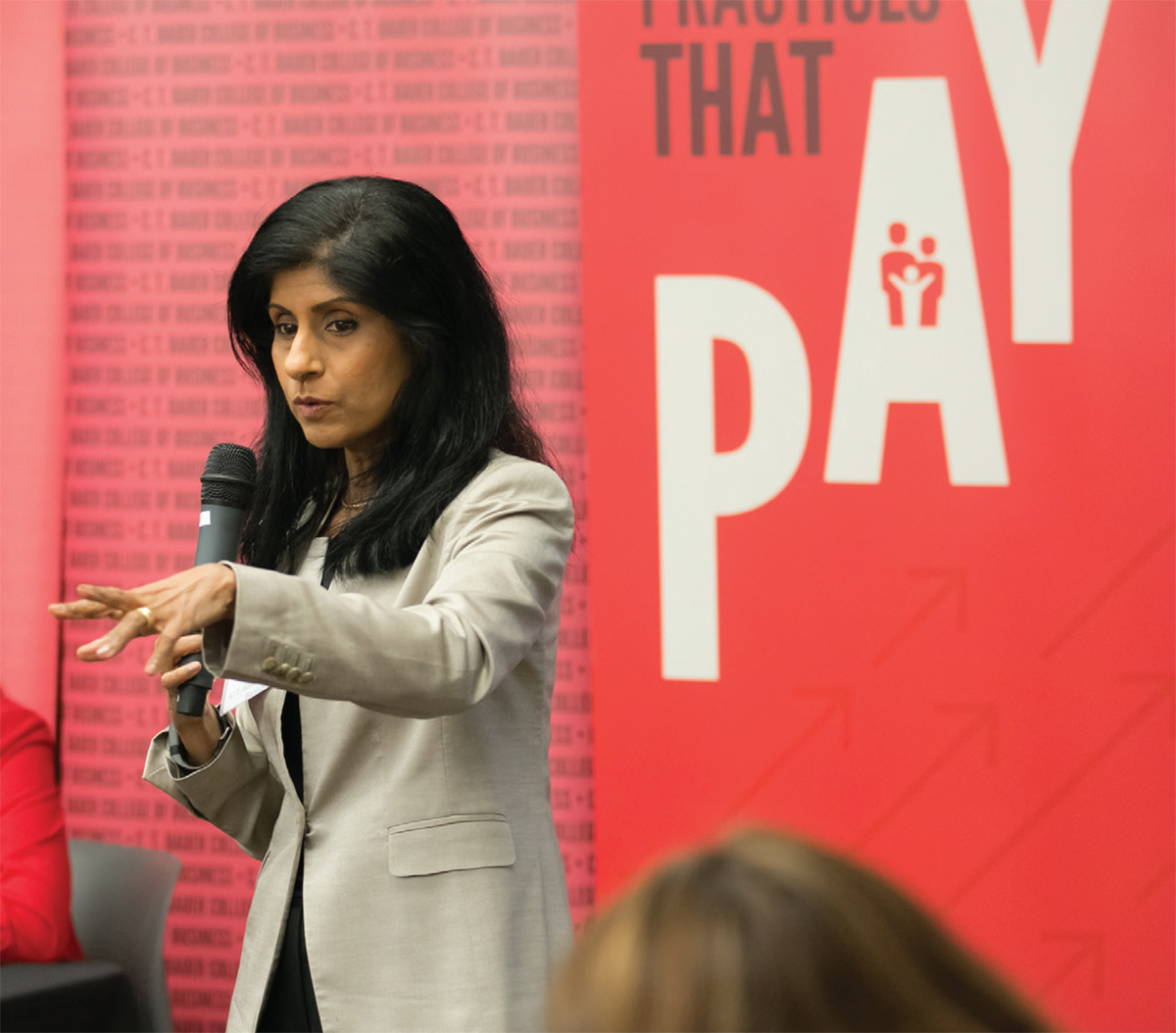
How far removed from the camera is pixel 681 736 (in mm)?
2568

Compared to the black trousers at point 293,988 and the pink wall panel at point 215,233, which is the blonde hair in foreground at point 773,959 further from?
the pink wall panel at point 215,233

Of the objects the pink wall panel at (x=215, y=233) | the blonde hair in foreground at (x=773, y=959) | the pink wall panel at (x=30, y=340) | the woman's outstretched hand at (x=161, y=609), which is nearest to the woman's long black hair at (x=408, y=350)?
the woman's outstretched hand at (x=161, y=609)

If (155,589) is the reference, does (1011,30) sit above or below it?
above

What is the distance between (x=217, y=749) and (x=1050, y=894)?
68.1 inches

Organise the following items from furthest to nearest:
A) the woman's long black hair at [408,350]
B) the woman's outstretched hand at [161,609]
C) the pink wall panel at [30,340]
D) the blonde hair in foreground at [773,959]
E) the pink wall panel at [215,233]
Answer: the pink wall panel at [30,340] < the pink wall panel at [215,233] < the woman's long black hair at [408,350] < the woman's outstretched hand at [161,609] < the blonde hair in foreground at [773,959]

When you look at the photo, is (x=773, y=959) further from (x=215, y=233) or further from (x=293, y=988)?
(x=215, y=233)

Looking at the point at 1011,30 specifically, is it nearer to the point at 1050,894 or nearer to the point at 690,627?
the point at 690,627

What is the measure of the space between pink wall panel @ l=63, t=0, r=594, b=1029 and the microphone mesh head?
140cm

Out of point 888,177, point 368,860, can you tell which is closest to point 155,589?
point 368,860

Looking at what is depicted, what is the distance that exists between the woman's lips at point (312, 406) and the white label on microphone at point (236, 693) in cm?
29

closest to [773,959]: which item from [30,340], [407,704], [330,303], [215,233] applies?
[407,704]

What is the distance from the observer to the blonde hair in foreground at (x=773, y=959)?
1.59 feet

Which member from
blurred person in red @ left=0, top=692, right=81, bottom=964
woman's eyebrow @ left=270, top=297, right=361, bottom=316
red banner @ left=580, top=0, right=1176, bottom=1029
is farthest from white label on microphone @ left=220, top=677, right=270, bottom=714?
red banner @ left=580, top=0, right=1176, bottom=1029

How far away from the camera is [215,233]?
294 cm
